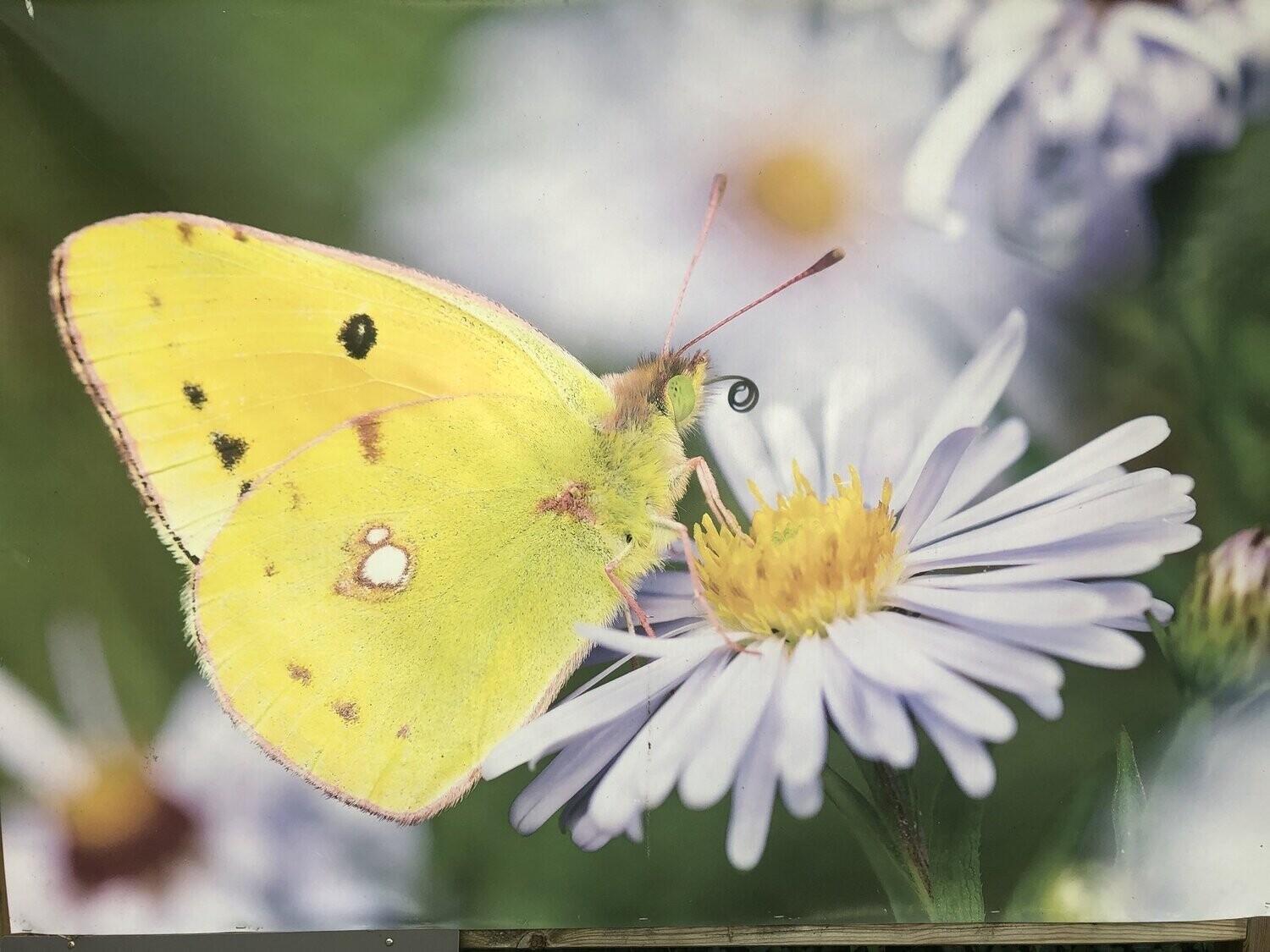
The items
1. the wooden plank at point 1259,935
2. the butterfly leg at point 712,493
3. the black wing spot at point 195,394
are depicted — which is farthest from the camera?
the wooden plank at point 1259,935

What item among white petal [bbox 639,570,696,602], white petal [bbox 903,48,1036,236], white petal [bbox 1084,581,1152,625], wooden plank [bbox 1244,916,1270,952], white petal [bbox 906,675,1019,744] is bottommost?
wooden plank [bbox 1244,916,1270,952]

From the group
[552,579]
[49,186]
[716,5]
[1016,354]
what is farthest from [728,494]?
[49,186]

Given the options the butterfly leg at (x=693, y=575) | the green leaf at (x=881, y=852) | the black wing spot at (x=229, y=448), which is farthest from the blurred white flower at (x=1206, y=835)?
the black wing spot at (x=229, y=448)

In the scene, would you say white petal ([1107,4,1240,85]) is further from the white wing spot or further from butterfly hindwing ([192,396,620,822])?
the white wing spot

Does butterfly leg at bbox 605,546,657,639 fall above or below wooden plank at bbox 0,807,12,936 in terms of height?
above

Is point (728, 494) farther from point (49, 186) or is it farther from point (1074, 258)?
point (49, 186)

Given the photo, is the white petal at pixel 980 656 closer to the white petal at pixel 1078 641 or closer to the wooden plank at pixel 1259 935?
the white petal at pixel 1078 641

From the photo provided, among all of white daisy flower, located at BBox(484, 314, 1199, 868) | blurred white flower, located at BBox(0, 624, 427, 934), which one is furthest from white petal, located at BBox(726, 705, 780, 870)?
blurred white flower, located at BBox(0, 624, 427, 934)
